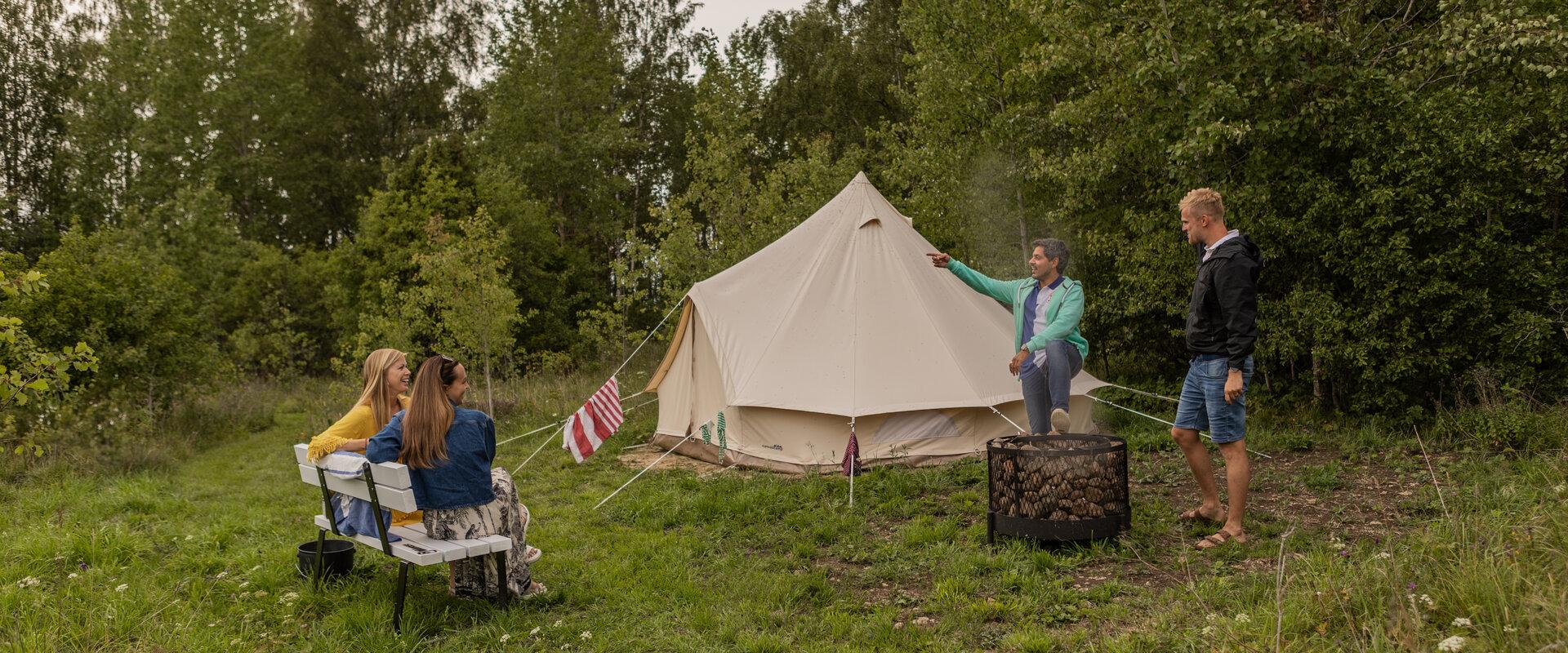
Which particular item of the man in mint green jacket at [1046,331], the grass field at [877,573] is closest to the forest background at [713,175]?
the grass field at [877,573]

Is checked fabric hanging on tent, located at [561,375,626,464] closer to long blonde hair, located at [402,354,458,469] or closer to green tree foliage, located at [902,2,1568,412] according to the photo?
long blonde hair, located at [402,354,458,469]

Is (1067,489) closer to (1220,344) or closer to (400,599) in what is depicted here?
(1220,344)

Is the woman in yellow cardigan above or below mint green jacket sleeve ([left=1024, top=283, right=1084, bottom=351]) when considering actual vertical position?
below

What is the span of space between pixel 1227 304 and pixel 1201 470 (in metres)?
0.90

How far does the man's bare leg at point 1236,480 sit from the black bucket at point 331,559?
162 inches

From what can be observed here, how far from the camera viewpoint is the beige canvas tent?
7.27m

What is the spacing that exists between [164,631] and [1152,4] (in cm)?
763

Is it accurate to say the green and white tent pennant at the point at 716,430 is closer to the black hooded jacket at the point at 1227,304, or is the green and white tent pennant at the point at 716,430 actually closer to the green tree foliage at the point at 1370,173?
the green tree foliage at the point at 1370,173

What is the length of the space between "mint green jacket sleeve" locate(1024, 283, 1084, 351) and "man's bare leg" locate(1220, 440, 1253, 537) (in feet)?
4.24

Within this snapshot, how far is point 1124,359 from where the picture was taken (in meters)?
11.2

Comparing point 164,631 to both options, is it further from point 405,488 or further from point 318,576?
point 405,488

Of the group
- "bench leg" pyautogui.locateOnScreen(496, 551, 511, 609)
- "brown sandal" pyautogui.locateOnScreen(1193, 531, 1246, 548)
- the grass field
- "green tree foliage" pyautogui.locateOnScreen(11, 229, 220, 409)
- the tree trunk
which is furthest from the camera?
the tree trunk

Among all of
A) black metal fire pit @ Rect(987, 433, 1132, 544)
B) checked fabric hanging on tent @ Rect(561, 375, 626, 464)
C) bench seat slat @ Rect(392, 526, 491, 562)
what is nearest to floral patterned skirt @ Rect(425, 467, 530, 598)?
bench seat slat @ Rect(392, 526, 491, 562)

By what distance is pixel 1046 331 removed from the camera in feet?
18.8
